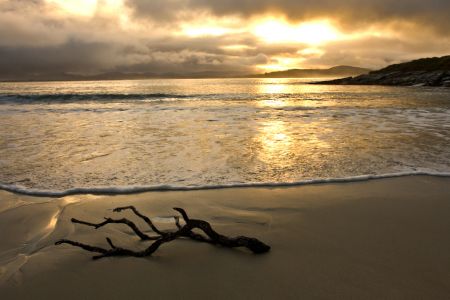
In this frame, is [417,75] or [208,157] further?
[417,75]

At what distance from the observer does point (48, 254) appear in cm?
312

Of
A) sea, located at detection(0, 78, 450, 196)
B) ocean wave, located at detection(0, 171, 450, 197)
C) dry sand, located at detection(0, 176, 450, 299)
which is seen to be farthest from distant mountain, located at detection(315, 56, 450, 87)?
dry sand, located at detection(0, 176, 450, 299)

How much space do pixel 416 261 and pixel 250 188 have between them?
8.01ft

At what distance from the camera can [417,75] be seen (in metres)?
60.8

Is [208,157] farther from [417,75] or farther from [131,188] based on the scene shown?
[417,75]

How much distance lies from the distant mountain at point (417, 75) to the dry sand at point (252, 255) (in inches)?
2068

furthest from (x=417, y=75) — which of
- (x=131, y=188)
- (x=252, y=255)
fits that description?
(x=252, y=255)

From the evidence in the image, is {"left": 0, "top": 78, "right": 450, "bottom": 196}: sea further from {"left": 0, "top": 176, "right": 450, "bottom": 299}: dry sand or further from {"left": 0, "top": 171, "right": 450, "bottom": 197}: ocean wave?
{"left": 0, "top": 176, "right": 450, "bottom": 299}: dry sand

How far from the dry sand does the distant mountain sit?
5252 centimetres

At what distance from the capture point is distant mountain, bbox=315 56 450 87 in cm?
5260

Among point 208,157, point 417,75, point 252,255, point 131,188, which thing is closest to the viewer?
point 252,255

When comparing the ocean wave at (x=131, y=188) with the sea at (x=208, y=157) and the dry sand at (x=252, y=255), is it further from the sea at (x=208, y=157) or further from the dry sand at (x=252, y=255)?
the dry sand at (x=252, y=255)

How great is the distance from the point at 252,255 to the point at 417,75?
68.4m

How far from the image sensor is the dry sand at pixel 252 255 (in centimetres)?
252
